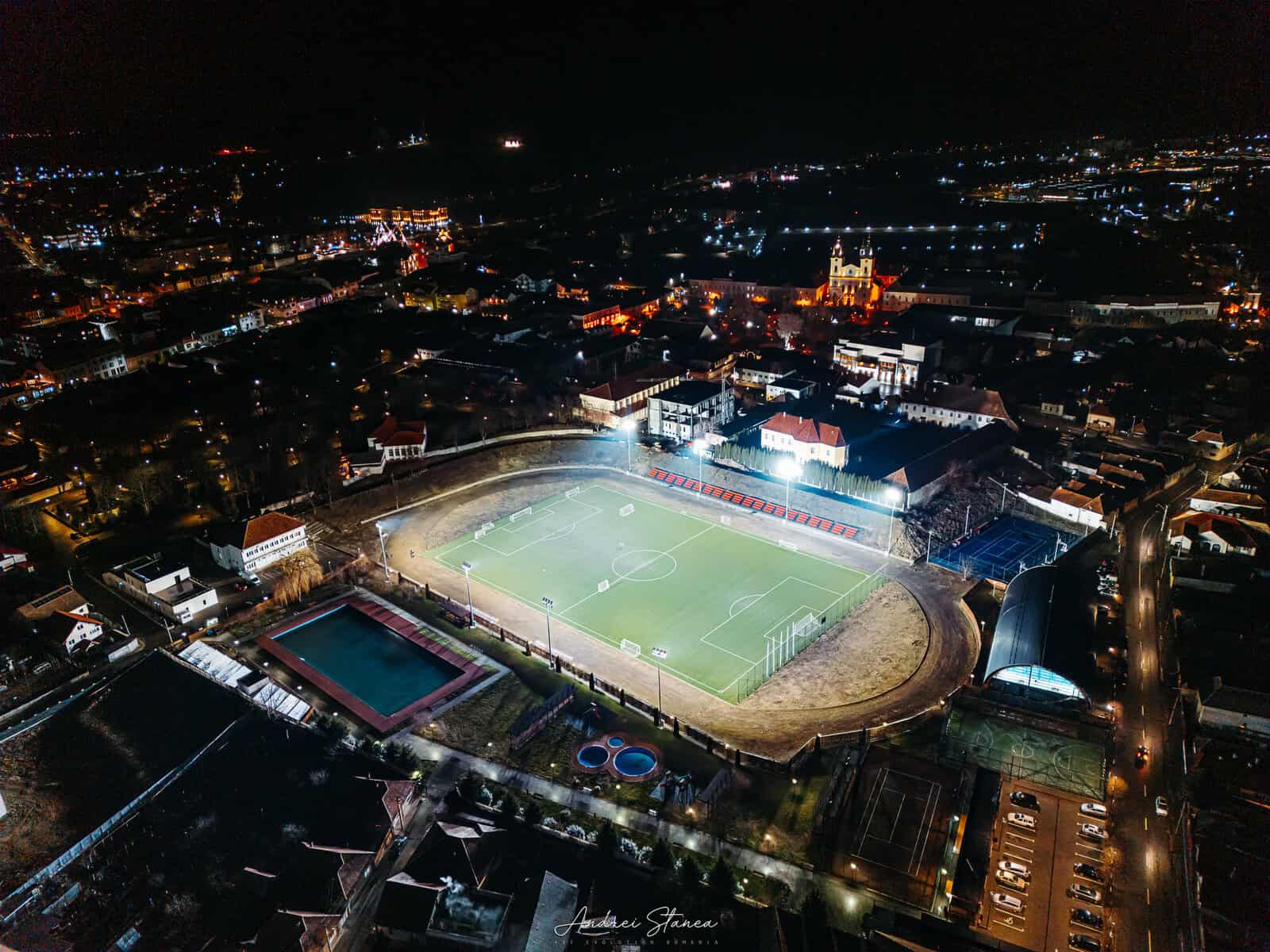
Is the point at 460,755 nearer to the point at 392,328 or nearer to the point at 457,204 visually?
the point at 392,328

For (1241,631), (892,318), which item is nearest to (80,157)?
(892,318)

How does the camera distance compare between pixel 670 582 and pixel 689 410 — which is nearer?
pixel 670 582

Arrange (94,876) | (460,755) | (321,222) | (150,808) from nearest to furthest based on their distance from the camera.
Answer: (94,876), (150,808), (460,755), (321,222)

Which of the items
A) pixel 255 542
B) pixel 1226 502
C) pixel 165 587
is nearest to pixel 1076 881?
pixel 1226 502

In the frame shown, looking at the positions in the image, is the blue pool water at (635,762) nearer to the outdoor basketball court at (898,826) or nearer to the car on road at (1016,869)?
the outdoor basketball court at (898,826)

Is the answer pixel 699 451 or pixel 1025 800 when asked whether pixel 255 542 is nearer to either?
pixel 699 451

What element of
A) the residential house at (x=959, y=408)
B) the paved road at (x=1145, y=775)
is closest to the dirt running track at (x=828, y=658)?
the paved road at (x=1145, y=775)
